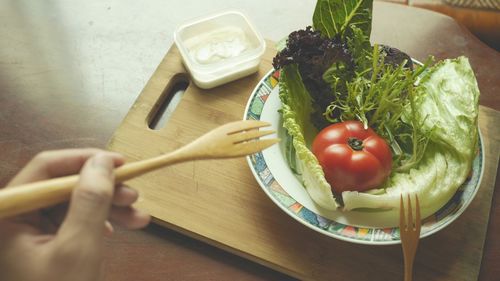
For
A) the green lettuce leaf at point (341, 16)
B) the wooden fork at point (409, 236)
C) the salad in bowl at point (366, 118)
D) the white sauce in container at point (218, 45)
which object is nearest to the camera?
the wooden fork at point (409, 236)

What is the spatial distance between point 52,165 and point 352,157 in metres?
0.60

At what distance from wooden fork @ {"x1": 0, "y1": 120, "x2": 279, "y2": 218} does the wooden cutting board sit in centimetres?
23

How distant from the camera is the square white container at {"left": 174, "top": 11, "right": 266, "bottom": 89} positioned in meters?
1.29

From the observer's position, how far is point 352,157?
3.39ft

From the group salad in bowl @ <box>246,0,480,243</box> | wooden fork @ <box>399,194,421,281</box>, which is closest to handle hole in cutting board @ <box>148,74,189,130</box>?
salad in bowl @ <box>246,0,480,243</box>

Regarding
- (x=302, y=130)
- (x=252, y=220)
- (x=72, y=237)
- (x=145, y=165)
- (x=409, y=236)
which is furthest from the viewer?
(x=302, y=130)

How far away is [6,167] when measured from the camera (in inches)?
46.9

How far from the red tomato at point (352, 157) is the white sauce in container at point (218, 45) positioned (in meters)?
0.39

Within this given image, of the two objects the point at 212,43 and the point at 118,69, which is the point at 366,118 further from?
the point at 118,69

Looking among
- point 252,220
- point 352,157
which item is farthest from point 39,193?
point 352,157

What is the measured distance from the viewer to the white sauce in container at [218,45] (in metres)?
1.32

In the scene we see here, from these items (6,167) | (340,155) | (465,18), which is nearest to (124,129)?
(6,167)

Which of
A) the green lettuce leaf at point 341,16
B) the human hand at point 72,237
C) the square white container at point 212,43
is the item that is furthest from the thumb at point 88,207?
the green lettuce leaf at point 341,16

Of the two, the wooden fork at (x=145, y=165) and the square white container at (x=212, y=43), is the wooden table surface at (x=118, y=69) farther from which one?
the wooden fork at (x=145, y=165)
